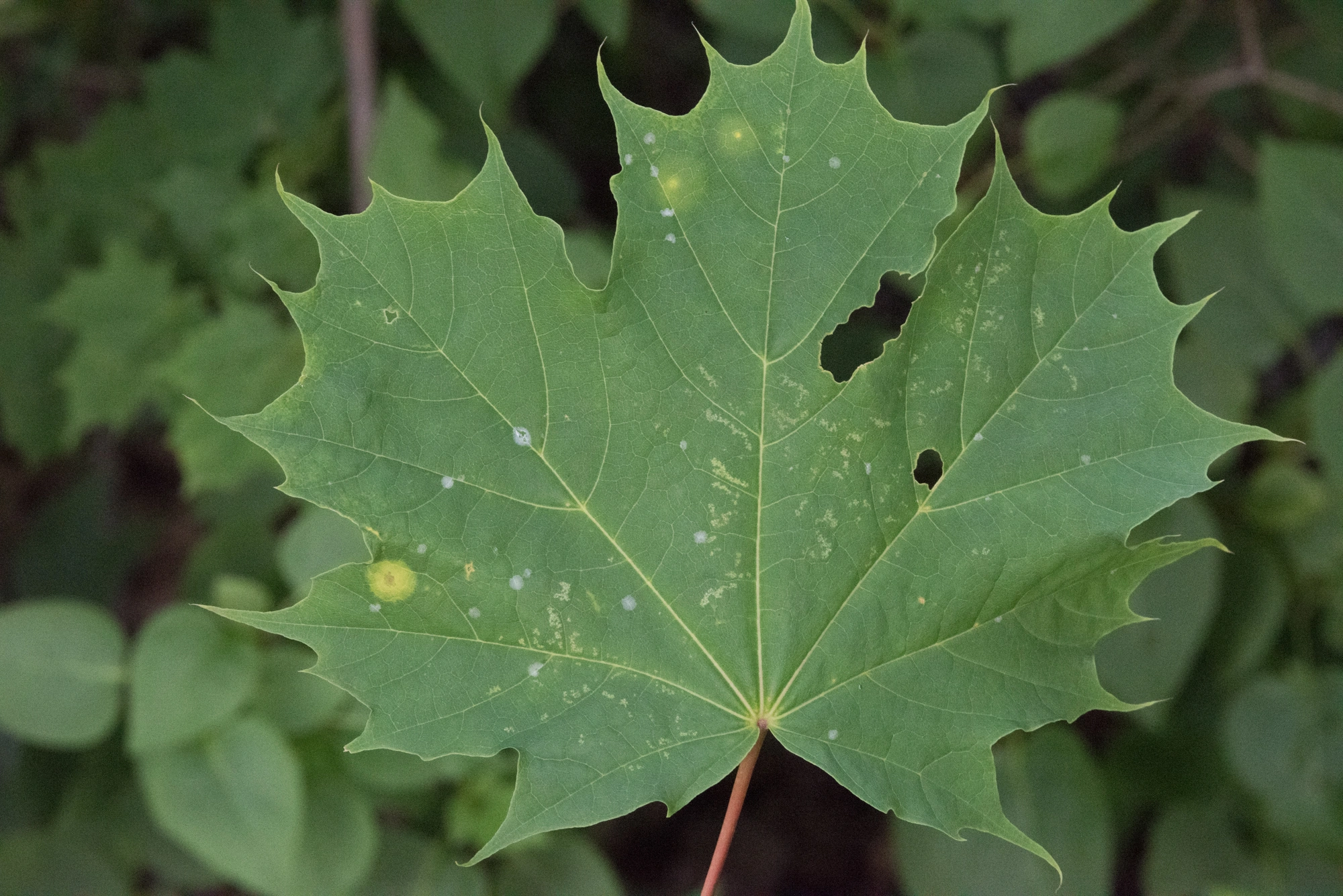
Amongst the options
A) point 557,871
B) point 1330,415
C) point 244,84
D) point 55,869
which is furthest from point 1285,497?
point 55,869

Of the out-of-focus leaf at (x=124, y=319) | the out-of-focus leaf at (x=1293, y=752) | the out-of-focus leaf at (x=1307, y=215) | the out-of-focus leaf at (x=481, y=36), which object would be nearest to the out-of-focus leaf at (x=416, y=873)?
the out-of-focus leaf at (x=124, y=319)

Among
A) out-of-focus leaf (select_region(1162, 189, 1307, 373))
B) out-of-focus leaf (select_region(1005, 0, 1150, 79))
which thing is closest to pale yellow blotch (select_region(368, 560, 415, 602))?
out-of-focus leaf (select_region(1005, 0, 1150, 79))

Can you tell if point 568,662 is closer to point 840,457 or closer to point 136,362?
point 840,457

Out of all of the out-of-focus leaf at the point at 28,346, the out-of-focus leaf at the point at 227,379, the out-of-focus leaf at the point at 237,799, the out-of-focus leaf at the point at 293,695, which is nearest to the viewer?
the out-of-focus leaf at the point at 237,799

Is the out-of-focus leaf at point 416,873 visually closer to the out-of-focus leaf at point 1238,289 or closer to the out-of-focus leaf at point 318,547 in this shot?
the out-of-focus leaf at point 318,547

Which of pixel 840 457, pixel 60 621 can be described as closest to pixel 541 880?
pixel 60 621

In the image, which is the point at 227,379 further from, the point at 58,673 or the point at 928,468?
the point at 928,468

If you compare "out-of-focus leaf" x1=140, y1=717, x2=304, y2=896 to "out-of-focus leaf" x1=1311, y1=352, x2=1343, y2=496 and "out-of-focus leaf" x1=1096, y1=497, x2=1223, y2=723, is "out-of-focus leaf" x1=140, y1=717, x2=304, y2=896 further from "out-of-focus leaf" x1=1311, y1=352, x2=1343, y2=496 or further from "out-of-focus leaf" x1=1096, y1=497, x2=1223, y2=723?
"out-of-focus leaf" x1=1311, y1=352, x2=1343, y2=496
